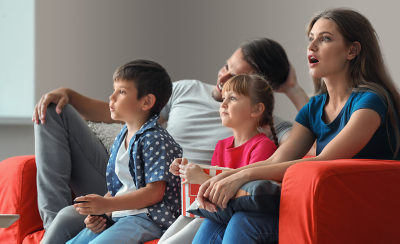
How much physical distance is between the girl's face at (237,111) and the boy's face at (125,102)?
0.31 meters

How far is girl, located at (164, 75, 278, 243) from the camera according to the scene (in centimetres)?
126

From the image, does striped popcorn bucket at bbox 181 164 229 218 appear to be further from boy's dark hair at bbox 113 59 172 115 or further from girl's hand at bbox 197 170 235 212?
boy's dark hair at bbox 113 59 172 115

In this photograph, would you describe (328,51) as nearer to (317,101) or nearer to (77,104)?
(317,101)

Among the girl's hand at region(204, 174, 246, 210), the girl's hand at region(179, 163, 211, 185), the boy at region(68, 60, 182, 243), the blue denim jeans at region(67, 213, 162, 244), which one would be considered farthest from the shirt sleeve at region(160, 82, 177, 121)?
the girl's hand at region(204, 174, 246, 210)

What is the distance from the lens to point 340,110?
1079 millimetres

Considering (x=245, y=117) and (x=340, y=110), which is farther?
(x=245, y=117)

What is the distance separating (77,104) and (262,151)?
2.87 ft

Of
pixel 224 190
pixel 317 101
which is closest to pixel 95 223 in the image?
pixel 224 190

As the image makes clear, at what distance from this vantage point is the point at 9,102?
2.46m

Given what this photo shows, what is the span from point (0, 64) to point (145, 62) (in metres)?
1.55

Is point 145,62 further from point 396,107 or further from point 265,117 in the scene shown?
point 396,107

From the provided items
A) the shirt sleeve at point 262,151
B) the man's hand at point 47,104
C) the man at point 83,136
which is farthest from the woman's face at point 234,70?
the man's hand at point 47,104

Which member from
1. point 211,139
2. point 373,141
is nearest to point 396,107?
point 373,141

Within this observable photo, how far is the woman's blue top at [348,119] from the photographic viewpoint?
0.97 meters
